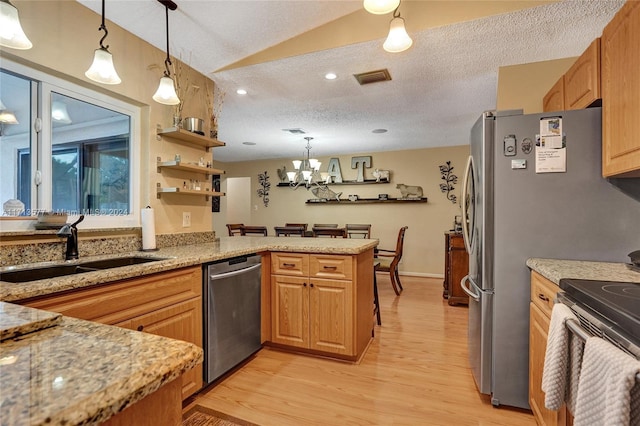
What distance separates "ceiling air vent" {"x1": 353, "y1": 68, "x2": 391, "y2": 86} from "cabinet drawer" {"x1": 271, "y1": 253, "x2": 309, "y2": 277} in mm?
1653

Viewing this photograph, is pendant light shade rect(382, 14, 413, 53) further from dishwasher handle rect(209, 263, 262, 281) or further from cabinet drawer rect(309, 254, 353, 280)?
dishwasher handle rect(209, 263, 262, 281)

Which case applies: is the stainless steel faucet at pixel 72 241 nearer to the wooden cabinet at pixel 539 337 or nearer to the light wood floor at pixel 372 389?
the light wood floor at pixel 372 389

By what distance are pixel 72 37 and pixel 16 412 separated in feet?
7.44

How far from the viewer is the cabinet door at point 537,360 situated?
1461mm

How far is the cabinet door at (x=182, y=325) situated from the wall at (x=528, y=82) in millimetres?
2825

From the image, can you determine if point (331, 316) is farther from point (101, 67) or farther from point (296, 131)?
point (296, 131)

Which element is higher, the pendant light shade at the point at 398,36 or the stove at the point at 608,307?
the pendant light shade at the point at 398,36

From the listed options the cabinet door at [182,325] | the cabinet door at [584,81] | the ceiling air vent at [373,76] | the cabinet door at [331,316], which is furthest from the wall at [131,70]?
the cabinet door at [584,81]

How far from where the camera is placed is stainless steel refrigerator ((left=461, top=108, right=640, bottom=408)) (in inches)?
65.0

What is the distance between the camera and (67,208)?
1967mm

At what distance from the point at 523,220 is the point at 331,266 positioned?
1.28 meters

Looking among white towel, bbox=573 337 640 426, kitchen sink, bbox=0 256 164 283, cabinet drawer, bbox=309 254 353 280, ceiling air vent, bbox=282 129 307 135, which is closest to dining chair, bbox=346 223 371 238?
ceiling air vent, bbox=282 129 307 135

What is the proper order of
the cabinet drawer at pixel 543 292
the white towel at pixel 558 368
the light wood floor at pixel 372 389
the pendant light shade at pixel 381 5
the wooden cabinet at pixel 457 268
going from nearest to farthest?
1. the white towel at pixel 558 368
2. the cabinet drawer at pixel 543 292
3. the pendant light shade at pixel 381 5
4. the light wood floor at pixel 372 389
5. the wooden cabinet at pixel 457 268

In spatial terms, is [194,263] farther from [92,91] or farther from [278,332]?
[92,91]
